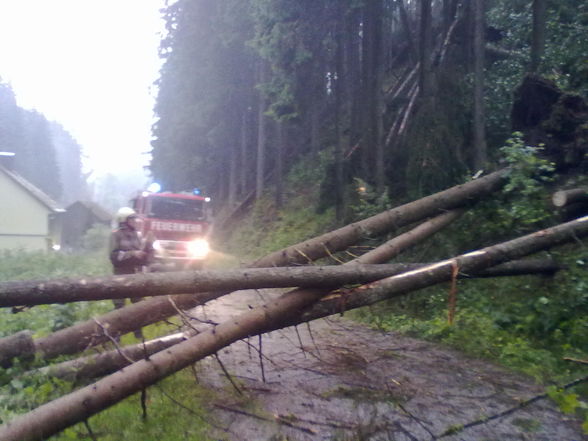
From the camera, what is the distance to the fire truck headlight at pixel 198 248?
15391 millimetres

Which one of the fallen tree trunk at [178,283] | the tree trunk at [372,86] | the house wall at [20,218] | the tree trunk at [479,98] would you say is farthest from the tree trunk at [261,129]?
the fallen tree trunk at [178,283]

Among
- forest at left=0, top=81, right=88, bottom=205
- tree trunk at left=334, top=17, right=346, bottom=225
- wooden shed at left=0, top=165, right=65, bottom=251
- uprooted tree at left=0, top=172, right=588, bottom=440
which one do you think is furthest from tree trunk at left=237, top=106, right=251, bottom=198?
uprooted tree at left=0, top=172, right=588, bottom=440

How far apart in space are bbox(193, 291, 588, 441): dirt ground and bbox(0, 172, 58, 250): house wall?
25274mm

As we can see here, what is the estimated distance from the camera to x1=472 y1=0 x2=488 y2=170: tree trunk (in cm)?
1204

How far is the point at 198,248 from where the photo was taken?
612 inches

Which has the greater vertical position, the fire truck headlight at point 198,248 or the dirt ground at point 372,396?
the fire truck headlight at point 198,248

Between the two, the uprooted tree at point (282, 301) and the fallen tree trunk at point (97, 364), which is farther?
the fallen tree trunk at point (97, 364)

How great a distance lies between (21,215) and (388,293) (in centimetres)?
2813

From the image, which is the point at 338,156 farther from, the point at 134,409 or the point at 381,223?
the point at 134,409

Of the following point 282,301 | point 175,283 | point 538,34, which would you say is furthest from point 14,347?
point 538,34

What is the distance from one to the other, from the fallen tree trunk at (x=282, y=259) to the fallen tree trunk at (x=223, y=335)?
1.92ft

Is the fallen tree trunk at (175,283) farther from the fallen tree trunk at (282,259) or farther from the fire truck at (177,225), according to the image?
the fire truck at (177,225)

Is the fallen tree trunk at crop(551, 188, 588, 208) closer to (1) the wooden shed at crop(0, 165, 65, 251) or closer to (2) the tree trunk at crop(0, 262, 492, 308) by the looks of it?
(2) the tree trunk at crop(0, 262, 492, 308)

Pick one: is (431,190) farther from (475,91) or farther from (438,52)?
(438,52)
